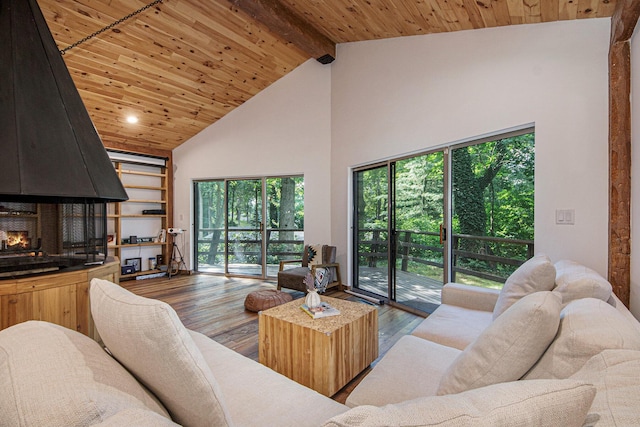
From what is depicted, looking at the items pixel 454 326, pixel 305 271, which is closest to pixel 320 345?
pixel 454 326

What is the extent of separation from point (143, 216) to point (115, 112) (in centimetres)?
195

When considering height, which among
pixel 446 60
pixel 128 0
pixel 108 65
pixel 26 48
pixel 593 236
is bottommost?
pixel 593 236

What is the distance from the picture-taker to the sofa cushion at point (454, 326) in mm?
1868

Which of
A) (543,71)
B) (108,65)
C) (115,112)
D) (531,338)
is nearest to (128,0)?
(108,65)

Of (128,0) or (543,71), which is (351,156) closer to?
(543,71)

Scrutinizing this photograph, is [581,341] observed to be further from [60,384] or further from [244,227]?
[244,227]

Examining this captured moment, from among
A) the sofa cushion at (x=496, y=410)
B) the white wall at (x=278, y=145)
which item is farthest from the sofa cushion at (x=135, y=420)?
the white wall at (x=278, y=145)

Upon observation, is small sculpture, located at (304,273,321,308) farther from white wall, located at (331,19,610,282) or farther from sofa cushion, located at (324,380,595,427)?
white wall, located at (331,19,610,282)

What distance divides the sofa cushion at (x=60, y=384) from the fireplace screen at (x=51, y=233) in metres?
2.32

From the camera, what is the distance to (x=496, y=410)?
0.59m

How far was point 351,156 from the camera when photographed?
448 centimetres

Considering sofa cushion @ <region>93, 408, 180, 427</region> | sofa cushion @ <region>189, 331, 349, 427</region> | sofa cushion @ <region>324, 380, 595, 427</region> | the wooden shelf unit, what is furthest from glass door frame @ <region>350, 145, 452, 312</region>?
the wooden shelf unit

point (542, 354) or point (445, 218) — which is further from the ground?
point (445, 218)

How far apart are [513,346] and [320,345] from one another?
121 centimetres
